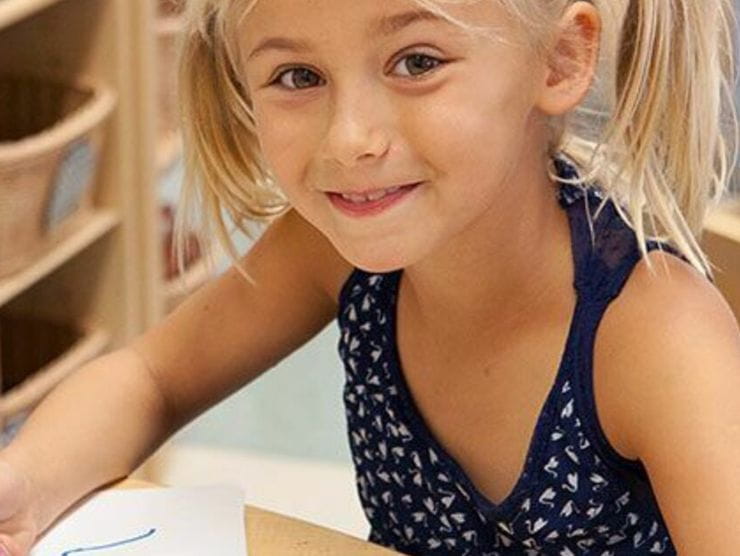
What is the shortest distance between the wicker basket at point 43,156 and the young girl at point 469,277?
0.68 metres

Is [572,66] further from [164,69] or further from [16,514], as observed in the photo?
[164,69]

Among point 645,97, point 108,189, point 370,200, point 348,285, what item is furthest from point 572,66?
point 108,189

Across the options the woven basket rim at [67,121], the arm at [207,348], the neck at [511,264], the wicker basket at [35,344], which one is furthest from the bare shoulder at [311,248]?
the wicker basket at [35,344]

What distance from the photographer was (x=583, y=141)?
1.01 meters

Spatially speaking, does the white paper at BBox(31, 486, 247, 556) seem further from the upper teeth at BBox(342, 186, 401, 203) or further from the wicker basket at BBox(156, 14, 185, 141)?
the wicker basket at BBox(156, 14, 185, 141)

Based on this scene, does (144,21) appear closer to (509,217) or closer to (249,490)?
(249,490)

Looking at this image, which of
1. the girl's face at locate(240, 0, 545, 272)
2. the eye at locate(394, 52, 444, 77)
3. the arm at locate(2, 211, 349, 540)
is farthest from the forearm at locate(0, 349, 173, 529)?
the eye at locate(394, 52, 444, 77)

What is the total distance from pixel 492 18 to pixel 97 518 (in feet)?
1.21

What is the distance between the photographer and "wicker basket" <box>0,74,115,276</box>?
173 centimetres

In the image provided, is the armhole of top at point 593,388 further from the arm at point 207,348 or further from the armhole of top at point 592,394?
the arm at point 207,348

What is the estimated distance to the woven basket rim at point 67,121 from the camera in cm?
170

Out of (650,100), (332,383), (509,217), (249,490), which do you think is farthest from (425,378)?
(332,383)

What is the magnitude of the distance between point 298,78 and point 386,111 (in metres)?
0.06

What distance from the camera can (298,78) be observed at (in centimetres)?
84
